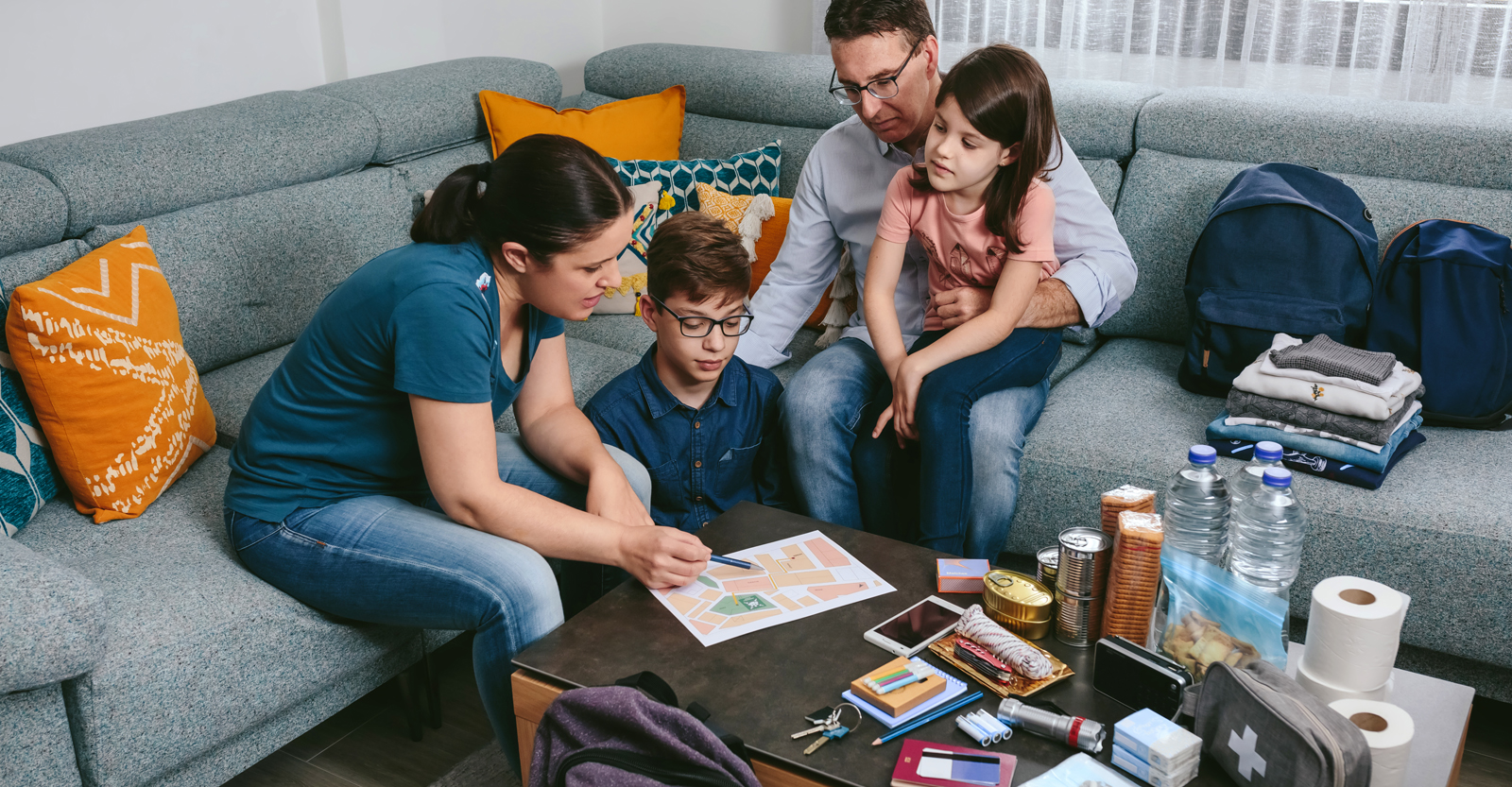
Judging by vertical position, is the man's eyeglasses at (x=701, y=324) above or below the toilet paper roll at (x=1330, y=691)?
above

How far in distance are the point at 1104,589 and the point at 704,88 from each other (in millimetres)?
1984

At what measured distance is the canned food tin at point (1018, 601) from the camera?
49.5 inches

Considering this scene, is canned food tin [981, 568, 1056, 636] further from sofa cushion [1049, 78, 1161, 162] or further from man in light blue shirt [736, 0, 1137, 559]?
sofa cushion [1049, 78, 1161, 162]

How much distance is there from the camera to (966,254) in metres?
1.88

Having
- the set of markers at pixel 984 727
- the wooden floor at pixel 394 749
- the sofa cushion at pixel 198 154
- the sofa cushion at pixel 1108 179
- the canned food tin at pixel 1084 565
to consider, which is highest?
the sofa cushion at pixel 198 154

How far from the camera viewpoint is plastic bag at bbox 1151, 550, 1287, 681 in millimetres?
1140

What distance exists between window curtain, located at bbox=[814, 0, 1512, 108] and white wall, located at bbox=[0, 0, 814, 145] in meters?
0.70

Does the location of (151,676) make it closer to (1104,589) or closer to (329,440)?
(329,440)

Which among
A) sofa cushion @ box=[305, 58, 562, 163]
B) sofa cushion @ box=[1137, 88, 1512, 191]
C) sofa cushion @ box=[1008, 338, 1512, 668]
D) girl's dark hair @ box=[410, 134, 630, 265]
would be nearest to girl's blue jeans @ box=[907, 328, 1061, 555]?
sofa cushion @ box=[1008, 338, 1512, 668]

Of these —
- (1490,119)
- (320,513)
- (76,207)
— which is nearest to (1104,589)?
(320,513)

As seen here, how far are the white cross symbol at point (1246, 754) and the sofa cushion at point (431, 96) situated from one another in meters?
2.17

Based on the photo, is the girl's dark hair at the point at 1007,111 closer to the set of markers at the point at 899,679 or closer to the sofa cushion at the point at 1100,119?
the sofa cushion at the point at 1100,119

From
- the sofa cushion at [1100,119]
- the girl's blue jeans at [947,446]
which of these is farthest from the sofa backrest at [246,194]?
the sofa cushion at [1100,119]

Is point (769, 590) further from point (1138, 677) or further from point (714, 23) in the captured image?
point (714, 23)
